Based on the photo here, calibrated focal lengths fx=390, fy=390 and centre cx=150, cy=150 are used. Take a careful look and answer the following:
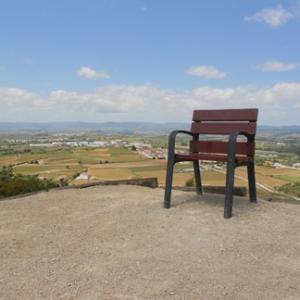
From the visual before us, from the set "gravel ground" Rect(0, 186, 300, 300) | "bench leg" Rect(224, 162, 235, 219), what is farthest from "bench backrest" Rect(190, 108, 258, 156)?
"gravel ground" Rect(0, 186, 300, 300)

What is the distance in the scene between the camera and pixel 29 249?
3.98 m

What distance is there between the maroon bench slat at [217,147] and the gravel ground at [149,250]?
0.74 metres

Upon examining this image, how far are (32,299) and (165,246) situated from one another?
1431 mm

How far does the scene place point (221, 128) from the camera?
5.75m

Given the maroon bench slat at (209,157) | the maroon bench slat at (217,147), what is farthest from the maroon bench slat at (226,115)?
the maroon bench slat at (209,157)

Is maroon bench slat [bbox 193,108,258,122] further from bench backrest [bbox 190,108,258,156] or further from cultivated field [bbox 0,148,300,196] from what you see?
cultivated field [bbox 0,148,300,196]

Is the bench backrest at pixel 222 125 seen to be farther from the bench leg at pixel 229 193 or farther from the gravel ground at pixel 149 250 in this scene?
the gravel ground at pixel 149 250

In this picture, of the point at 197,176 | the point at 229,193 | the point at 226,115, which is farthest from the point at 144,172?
the point at 229,193

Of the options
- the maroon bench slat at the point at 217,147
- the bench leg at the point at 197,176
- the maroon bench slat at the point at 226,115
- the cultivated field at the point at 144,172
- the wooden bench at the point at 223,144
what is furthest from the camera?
the cultivated field at the point at 144,172

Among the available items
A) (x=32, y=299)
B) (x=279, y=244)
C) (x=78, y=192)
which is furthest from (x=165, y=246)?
(x=78, y=192)

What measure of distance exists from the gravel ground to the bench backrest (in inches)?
30.8

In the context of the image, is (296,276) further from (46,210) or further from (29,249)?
(46,210)

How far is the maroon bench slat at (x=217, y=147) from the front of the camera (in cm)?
540

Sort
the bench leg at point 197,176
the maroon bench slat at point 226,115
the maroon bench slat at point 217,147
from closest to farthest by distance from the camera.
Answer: the maroon bench slat at point 217,147 → the maroon bench slat at point 226,115 → the bench leg at point 197,176
